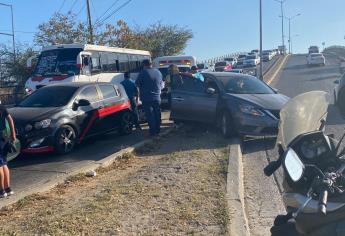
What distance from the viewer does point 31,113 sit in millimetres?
9695

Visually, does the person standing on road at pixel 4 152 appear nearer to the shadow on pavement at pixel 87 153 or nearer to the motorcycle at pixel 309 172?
the shadow on pavement at pixel 87 153

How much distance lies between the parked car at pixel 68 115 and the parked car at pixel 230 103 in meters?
1.50

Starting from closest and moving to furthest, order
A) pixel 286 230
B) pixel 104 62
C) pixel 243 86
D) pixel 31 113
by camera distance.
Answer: pixel 286 230, pixel 31 113, pixel 243 86, pixel 104 62

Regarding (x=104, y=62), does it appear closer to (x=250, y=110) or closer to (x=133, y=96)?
(x=133, y=96)

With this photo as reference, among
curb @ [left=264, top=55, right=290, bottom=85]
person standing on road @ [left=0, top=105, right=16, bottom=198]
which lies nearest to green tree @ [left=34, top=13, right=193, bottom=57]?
curb @ [left=264, top=55, right=290, bottom=85]

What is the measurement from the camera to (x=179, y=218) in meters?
5.20

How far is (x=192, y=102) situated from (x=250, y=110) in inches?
75.3

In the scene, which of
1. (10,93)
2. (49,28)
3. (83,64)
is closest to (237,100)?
(83,64)

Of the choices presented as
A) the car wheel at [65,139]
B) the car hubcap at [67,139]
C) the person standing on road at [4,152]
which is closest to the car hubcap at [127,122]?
the car wheel at [65,139]

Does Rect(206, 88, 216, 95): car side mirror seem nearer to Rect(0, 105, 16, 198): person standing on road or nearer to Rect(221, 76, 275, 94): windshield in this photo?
Rect(221, 76, 275, 94): windshield

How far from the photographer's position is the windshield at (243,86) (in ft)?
37.3

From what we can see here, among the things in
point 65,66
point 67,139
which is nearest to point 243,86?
point 67,139

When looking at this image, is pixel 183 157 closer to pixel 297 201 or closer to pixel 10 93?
pixel 297 201

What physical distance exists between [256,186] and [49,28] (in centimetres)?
3530
